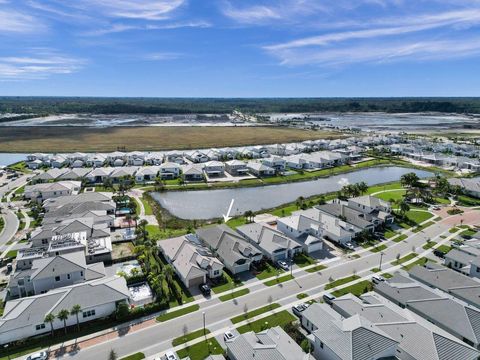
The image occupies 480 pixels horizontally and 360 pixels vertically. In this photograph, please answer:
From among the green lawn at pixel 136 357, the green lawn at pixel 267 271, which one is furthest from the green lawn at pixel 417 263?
the green lawn at pixel 136 357

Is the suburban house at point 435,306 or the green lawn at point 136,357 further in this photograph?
the suburban house at point 435,306

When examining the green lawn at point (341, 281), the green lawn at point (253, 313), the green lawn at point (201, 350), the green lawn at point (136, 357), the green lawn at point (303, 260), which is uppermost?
the green lawn at point (303, 260)

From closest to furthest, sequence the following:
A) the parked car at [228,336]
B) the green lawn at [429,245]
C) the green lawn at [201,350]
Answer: the green lawn at [201,350] → the parked car at [228,336] → the green lawn at [429,245]

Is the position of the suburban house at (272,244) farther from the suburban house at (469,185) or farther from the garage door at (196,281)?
the suburban house at (469,185)

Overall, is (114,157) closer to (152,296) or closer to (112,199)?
(112,199)

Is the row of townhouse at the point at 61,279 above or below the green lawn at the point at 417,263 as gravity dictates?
above

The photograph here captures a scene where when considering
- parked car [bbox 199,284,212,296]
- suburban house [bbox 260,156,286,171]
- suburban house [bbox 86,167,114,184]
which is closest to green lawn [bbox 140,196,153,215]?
suburban house [bbox 86,167,114,184]

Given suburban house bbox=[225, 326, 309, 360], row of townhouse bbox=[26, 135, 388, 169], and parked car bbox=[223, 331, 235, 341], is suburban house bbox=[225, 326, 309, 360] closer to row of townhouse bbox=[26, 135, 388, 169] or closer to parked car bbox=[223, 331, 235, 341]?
parked car bbox=[223, 331, 235, 341]
